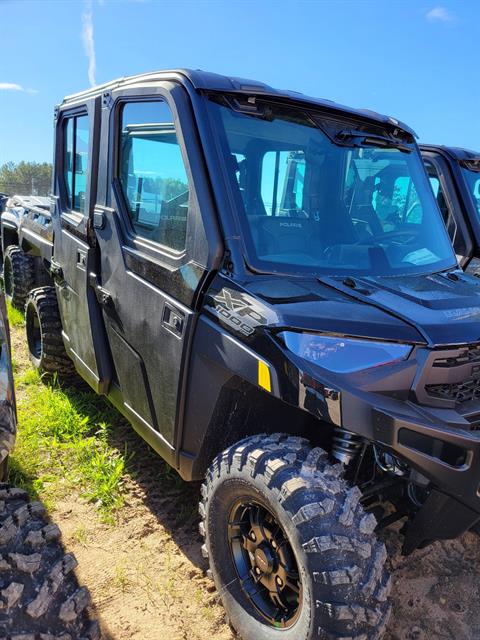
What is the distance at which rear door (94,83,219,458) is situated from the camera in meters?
2.35

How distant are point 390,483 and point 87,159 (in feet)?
7.90

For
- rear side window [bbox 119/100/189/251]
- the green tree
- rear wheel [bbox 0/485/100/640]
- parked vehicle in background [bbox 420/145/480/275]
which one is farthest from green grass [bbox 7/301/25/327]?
the green tree

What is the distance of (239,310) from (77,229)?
172cm

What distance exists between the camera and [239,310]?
2.11m

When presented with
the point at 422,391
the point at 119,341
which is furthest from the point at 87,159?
the point at 422,391

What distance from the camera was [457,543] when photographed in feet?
9.82

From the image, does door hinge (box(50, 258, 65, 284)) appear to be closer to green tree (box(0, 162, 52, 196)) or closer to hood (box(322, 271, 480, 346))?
hood (box(322, 271, 480, 346))

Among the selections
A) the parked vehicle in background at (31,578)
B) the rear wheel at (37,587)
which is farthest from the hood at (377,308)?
the rear wheel at (37,587)

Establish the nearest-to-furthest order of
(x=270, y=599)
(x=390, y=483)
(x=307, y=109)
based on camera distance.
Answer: (x=270, y=599)
(x=390, y=483)
(x=307, y=109)

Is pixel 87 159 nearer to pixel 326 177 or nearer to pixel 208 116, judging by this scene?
pixel 208 116

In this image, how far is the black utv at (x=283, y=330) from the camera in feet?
6.07

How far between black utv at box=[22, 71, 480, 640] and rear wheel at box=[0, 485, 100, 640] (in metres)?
0.60

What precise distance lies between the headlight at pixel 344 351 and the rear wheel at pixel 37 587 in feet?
3.82

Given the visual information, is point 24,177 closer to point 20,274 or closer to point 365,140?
point 20,274
